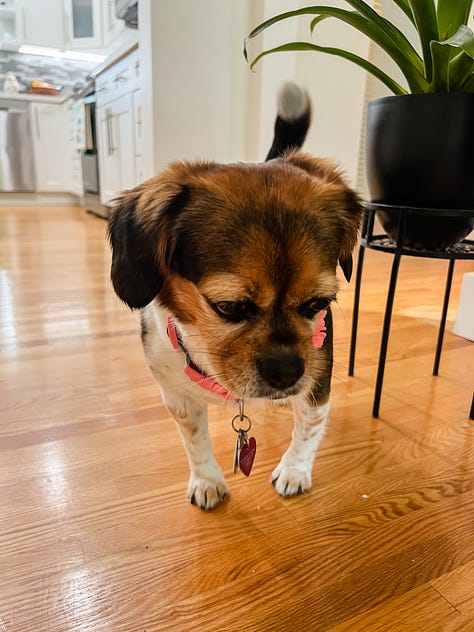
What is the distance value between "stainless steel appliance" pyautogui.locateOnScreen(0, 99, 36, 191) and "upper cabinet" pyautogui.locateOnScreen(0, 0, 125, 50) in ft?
3.51

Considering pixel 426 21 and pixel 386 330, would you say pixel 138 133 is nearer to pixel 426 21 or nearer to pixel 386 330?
pixel 426 21

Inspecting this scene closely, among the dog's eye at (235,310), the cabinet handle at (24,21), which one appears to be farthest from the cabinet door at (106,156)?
the dog's eye at (235,310)

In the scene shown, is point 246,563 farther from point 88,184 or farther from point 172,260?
point 88,184

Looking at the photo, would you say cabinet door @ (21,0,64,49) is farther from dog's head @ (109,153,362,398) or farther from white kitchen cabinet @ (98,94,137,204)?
dog's head @ (109,153,362,398)

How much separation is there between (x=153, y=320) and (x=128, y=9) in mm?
4457

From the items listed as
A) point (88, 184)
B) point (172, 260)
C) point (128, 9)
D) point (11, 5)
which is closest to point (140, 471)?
point (172, 260)

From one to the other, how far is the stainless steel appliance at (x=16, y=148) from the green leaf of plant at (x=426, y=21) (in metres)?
7.73

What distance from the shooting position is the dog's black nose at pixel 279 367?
825mm

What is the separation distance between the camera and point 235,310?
0.84m

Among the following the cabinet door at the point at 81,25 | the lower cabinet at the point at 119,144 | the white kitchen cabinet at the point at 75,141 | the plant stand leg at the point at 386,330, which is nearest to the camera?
the plant stand leg at the point at 386,330

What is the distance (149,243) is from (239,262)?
7.5 inches

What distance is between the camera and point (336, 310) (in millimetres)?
2422

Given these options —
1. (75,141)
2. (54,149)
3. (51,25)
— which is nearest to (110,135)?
(75,141)

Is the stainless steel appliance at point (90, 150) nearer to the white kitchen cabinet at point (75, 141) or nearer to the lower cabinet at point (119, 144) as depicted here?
the white kitchen cabinet at point (75, 141)
